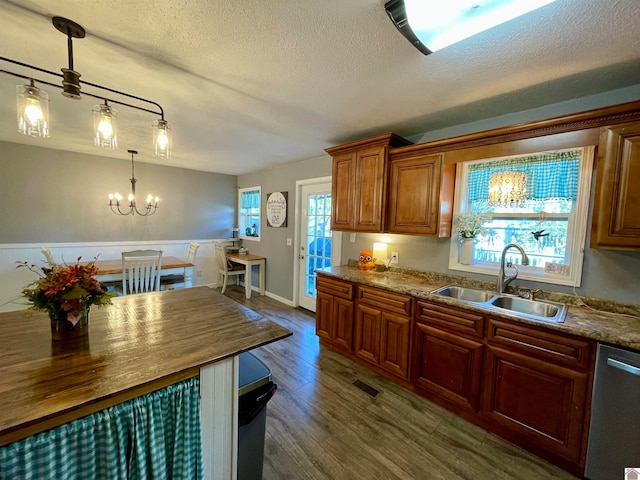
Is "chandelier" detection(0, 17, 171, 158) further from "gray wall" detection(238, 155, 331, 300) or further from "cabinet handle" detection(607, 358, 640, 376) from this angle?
"cabinet handle" detection(607, 358, 640, 376)

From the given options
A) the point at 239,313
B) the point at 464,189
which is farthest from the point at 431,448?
the point at 464,189

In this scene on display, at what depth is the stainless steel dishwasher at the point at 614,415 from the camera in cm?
136

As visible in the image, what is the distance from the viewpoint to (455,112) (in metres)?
2.20

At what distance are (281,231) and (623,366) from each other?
4020 millimetres

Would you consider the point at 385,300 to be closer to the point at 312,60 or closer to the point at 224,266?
the point at 312,60

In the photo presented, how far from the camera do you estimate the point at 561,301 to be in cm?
197

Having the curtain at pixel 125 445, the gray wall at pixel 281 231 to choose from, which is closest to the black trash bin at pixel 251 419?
the curtain at pixel 125 445

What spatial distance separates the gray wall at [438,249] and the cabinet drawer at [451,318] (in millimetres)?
625

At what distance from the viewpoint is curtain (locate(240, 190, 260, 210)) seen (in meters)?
5.20

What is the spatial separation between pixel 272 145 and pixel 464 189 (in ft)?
7.50

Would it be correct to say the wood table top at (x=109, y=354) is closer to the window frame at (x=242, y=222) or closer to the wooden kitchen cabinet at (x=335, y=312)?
the wooden kitchen cabinet at (x=335, y=312)

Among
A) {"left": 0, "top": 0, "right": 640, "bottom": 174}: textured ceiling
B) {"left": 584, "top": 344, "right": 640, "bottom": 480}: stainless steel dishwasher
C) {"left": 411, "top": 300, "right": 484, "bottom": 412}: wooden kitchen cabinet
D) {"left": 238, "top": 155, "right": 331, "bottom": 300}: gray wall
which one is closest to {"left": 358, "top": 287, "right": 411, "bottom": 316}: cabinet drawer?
A: {"left": 411, "top": 300, "right": 484, "bottom": 412}: wooden kitchen cabinet

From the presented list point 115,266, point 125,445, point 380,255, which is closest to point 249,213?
point 115,266

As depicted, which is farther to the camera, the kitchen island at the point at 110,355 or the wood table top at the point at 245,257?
the wood table top at the point at 245,257
